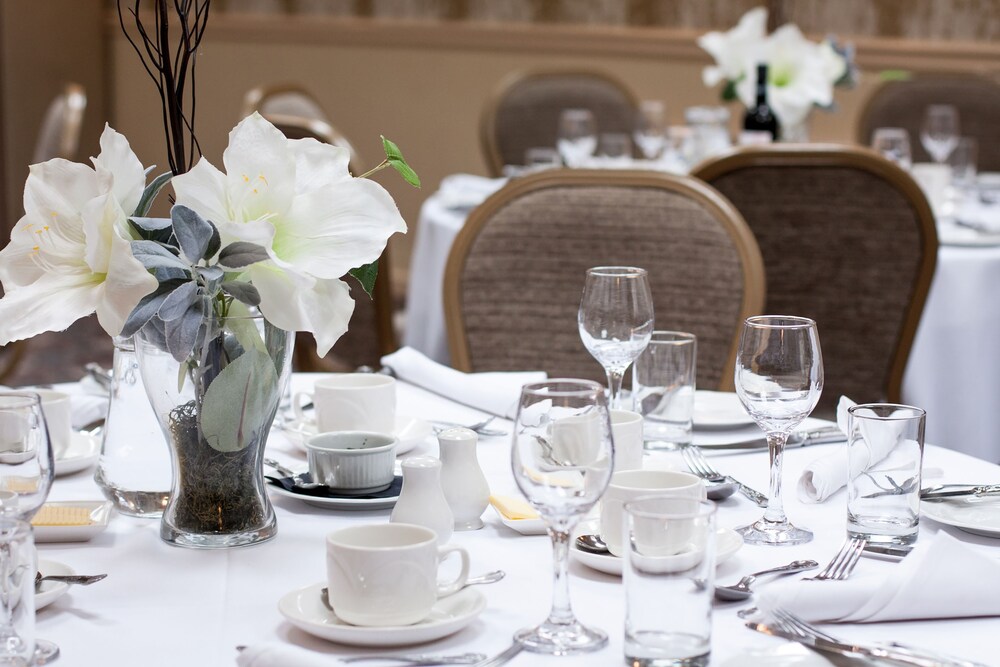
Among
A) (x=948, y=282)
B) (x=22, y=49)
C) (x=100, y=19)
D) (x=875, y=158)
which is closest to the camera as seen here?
(x=875, y=158)

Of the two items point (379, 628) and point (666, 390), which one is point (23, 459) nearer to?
point (379, 628)

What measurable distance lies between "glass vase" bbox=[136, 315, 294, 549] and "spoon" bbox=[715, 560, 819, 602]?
387 mm

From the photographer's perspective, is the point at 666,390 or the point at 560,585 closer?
the point at 560,585

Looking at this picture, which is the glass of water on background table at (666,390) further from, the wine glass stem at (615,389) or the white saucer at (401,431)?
the white saucer at (401,431)

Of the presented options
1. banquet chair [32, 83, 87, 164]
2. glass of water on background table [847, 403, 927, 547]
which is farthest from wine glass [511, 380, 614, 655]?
banquet chair [32, 83, 87, 164]

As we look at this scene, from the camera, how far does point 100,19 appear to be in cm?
564

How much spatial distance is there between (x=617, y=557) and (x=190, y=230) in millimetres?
413

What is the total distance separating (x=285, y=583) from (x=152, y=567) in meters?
0.12

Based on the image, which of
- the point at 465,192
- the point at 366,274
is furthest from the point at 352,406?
the point at 465,192

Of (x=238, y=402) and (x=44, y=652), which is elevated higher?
(x=238, y=402)

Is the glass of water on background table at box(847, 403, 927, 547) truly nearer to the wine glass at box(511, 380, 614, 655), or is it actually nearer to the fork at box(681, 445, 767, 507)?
the fork at box(681, 445, 767, 507)

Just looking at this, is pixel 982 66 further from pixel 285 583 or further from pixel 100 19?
pixel 285 583

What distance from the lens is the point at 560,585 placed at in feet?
2.89

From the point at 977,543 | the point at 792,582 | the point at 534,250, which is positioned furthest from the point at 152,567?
the point at 534,250
